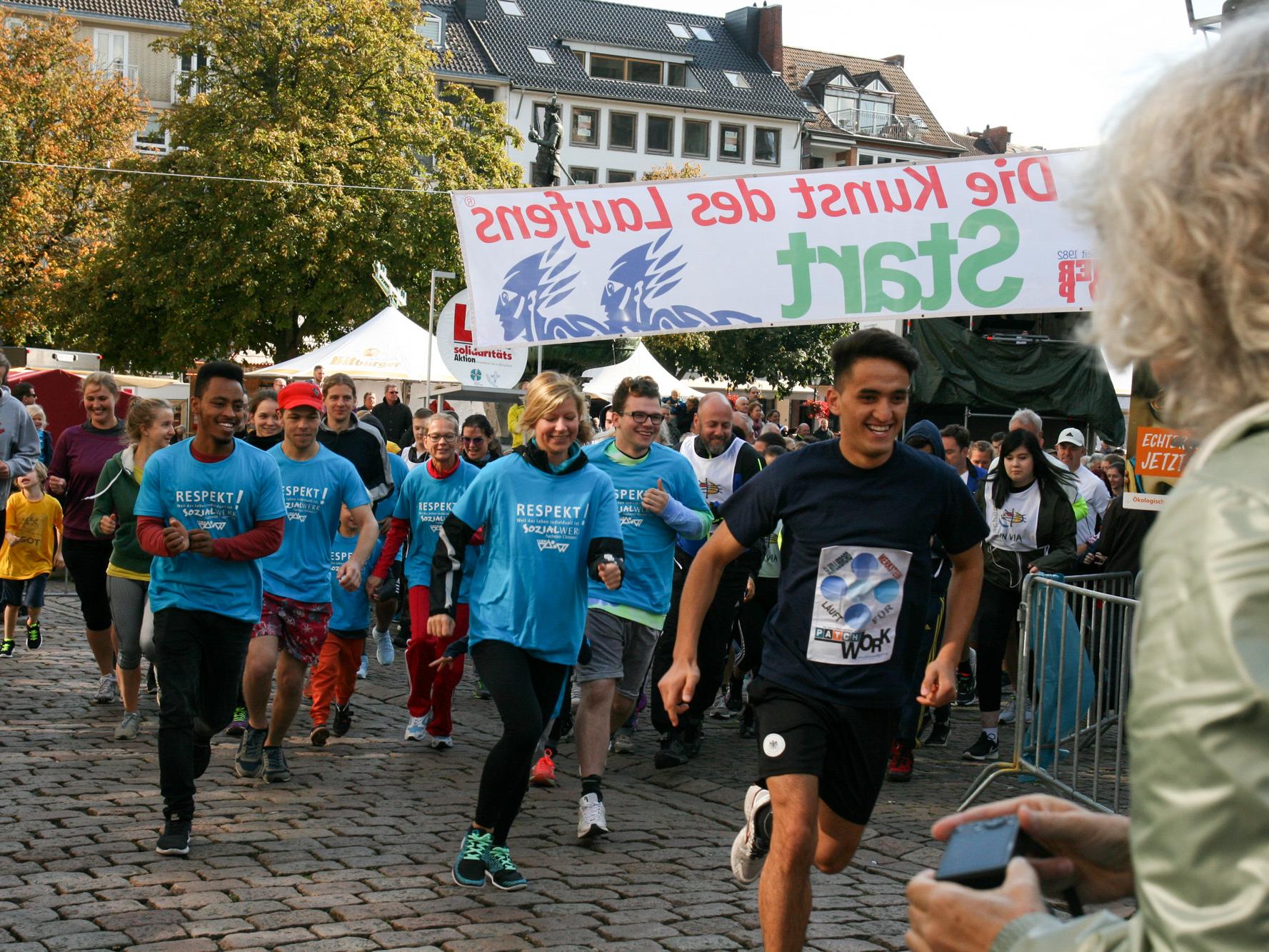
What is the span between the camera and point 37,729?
844 cm

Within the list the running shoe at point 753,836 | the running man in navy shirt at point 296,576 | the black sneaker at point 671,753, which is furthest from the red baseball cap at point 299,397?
the running shoe at point 753,836

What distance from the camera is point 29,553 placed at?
12.0 meters

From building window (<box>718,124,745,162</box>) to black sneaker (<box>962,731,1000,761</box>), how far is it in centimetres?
6146

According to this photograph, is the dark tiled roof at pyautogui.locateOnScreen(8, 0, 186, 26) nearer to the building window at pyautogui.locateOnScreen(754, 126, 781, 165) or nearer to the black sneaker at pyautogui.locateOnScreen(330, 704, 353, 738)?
the building window at pyautogui.locateOnScreen(754, 126, 781, 165)

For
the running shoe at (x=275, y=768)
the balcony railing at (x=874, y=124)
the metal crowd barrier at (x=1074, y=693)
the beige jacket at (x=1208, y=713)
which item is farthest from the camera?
the balcony railing at (x=874, y=124)

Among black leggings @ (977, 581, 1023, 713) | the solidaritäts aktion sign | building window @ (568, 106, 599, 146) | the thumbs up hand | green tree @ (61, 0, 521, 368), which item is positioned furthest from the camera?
building window @ (568, 106, 599, 146)

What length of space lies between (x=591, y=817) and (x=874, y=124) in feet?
233

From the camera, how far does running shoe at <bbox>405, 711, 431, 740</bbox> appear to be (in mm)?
8602

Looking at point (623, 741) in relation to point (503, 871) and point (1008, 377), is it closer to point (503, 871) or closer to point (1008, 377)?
point (503, 871)

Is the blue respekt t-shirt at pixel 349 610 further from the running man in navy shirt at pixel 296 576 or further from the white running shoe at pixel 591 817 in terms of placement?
the white running shoe at pixel 591 817

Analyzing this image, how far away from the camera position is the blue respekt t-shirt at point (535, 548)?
5.89m

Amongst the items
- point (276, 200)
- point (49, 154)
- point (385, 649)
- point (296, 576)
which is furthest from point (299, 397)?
point (49, 154)

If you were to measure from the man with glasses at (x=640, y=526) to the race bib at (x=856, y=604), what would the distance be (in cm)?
285

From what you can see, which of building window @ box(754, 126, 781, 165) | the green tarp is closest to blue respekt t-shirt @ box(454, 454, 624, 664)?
the green tarp
